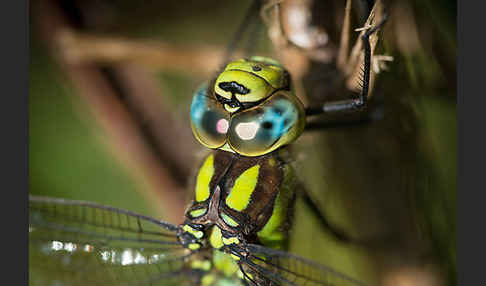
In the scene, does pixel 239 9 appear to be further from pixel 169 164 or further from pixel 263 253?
pixel 263 253

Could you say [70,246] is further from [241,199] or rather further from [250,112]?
[250,112]

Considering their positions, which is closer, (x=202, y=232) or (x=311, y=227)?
(x=202, y=232)

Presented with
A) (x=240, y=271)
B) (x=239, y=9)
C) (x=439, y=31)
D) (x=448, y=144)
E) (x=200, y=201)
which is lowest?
(x=240, y=271)

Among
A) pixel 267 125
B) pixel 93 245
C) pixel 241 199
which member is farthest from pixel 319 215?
pixel 93 245

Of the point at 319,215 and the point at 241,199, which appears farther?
the point at 319,215

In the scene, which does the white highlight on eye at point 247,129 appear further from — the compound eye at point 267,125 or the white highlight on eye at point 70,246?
the white highlight on eye at point 70,246

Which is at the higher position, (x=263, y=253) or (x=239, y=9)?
(x=239, y=9)

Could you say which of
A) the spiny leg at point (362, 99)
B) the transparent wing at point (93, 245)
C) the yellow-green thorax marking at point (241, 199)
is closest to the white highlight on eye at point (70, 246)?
the transparent wing at point (93, 245)

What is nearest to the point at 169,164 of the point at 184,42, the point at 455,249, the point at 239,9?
the point at 184,42
